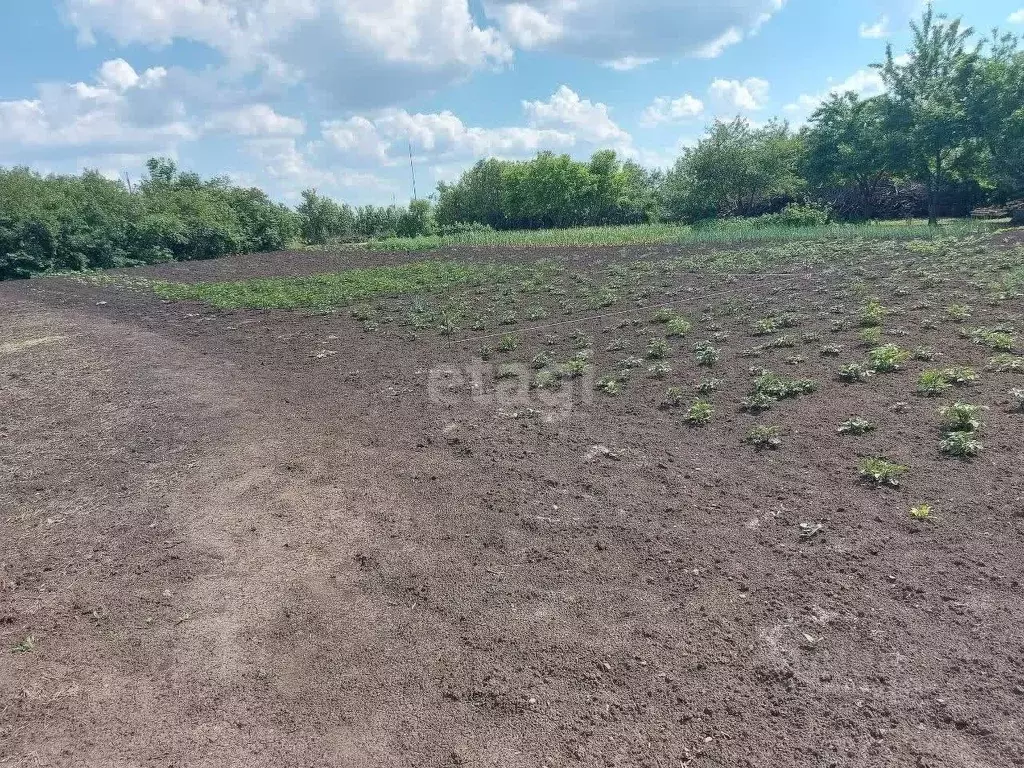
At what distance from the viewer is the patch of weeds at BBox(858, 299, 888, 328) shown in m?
9.80

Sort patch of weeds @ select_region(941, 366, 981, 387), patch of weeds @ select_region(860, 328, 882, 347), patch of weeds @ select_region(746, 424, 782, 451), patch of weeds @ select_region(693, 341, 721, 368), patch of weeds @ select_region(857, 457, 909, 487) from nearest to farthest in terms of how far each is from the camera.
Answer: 1. patch of weeds @ select_region(857, 457, 909, 487)
2. patch of weeds @ select_region(746, 424, 782, 451)
3. patch of weeds @ select_region(941, 366, 981, 387)
4. patch of weeds @ select_region(693, 341, 721, 368)
5. patch of weeds @ select_region(860, 328, 882, 347)

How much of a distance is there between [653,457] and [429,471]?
2.21 metres

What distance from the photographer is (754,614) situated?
3.64 m

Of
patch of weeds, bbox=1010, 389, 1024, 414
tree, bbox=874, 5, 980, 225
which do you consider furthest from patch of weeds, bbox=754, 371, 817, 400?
tree, bbox=874, 5, 980, 225

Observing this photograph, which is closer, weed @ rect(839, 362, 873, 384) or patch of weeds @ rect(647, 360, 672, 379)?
weed @ rect(839, 362, 873, 384)

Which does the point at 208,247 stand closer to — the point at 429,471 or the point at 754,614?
the point at 429,471

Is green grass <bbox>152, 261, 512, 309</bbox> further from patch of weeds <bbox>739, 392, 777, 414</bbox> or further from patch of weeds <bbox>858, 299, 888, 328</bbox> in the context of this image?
patch of weeds <bbox>739, 392, 777, 414</bbox>

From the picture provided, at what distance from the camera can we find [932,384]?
681 centimetres

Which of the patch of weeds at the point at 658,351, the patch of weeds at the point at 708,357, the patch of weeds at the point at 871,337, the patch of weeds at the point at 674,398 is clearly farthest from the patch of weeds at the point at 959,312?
the patch of weeds at the point at 674,398

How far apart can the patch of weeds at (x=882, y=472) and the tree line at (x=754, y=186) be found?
90.9 ft

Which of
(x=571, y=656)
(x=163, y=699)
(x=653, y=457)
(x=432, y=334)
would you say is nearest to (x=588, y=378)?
(x=653, y=457)

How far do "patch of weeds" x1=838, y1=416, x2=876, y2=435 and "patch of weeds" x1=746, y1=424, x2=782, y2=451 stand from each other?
0.62 meters

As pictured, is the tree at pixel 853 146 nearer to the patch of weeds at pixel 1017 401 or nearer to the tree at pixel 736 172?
the tree at pixel 736 172

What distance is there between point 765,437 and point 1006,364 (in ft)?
12.5
